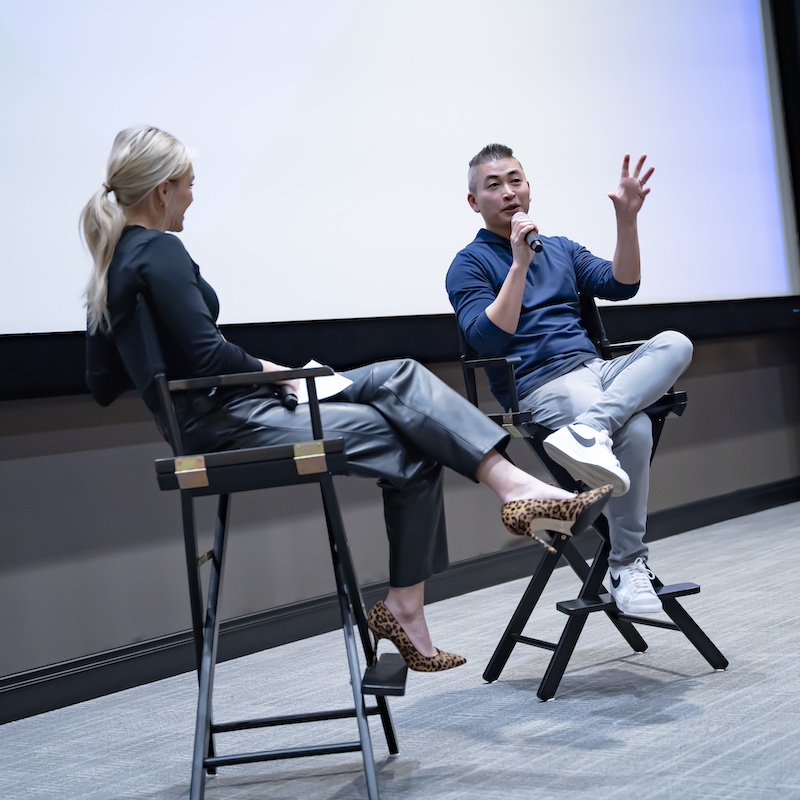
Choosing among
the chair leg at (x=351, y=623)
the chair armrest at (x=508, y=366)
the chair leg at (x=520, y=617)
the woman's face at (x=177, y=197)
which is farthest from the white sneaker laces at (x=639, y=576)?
the woman's face at (x=177, y=197)

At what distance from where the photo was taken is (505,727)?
2264 mm

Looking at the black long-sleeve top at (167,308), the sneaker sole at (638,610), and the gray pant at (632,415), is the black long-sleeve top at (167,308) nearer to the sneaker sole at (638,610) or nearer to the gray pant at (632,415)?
the gray pant at (632,415)

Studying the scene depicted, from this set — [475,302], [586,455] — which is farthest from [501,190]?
[586,455]

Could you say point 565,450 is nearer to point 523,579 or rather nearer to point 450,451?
point 450,451

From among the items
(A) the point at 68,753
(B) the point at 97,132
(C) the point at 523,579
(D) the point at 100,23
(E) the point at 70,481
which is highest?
(D) the point at 100,23

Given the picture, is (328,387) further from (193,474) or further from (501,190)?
(501,190)

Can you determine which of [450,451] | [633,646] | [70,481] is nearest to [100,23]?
[70,481]

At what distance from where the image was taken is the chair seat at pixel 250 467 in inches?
73.6

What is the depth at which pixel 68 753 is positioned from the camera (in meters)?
2.46

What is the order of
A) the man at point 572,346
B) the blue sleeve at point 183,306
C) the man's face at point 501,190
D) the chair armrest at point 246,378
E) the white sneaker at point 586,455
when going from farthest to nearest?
1. the man's face at point 501,190
2. the man at point 572,346
3. the white sneaker at point 586,455
4. the blue sleeve at point 183,306
5. the chair armrest at point 246,378

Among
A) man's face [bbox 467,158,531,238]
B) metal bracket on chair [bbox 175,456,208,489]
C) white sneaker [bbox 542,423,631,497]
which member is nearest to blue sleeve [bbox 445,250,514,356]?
man's face [bbox 467,158,531,238]

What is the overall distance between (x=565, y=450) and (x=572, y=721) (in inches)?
22.9

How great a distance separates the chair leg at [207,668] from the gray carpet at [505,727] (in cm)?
21

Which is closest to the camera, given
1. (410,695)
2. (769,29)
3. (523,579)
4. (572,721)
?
(572,721)
